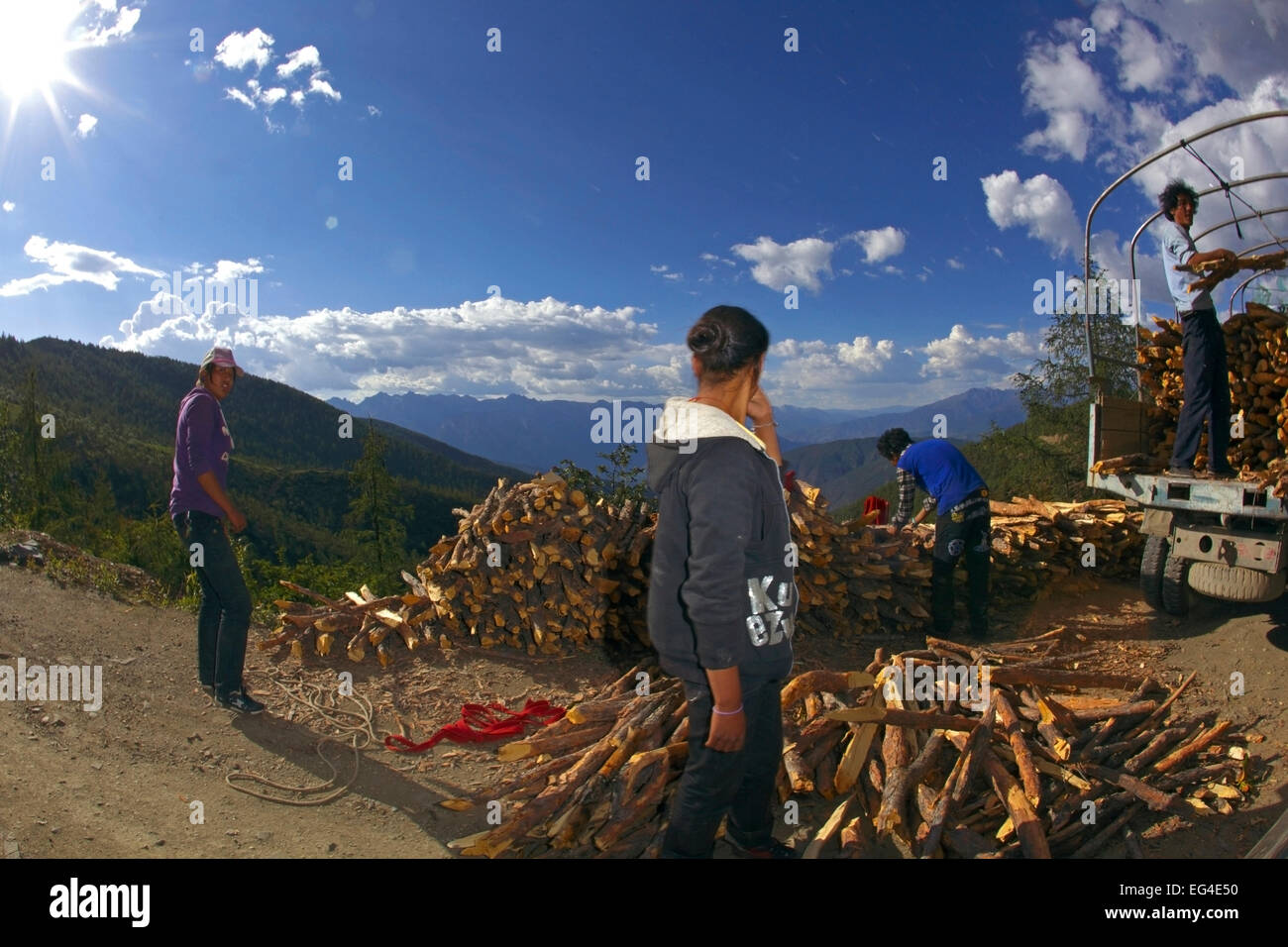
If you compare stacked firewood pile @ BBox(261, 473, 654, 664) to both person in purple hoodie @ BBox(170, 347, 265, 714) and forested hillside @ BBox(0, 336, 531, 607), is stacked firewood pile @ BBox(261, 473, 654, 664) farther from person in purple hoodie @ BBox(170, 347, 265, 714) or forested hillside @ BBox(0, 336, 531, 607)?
forested hillside @ BBox(0, 336, 531, 607)

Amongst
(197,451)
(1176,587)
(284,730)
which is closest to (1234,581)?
(1176,587)

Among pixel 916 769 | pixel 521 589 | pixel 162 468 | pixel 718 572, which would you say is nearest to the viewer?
pixel 718 572

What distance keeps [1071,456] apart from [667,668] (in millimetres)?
19172

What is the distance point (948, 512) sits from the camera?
659cm

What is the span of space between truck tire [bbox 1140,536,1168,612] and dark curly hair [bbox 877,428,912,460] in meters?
2.31

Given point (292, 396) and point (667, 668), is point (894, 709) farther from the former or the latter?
point (292, 396)

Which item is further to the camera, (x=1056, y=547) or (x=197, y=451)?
(x=1056, y=547)

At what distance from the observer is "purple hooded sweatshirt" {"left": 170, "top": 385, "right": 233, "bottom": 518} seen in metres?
4.43

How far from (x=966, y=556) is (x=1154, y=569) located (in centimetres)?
160

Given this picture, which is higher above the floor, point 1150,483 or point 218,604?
point 1150,483

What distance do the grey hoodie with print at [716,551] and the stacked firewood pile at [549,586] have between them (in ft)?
11.8

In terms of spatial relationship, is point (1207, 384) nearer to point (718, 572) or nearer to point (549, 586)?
point (718, 572)

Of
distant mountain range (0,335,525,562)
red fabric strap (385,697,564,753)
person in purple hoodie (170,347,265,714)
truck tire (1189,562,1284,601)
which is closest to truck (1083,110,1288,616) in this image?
truck tire (1189,562,1284,601)

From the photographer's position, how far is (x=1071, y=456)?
18.1 metres
